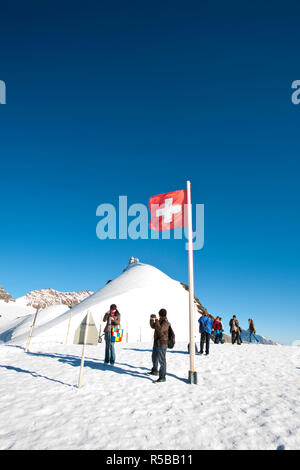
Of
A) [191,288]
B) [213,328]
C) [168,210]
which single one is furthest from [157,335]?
[213,328]

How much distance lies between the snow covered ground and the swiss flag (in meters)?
5.48

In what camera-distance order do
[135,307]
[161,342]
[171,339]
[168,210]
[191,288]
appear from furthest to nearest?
[135,307], [168,210], [191,288], [171,339], [161,342]

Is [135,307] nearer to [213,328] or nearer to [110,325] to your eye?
[213,328]

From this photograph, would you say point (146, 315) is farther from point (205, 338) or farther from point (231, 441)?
point (231, 441)

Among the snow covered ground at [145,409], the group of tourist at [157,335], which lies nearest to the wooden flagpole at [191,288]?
the snow covered ground at [145,409]

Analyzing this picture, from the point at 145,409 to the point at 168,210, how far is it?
21.3ft

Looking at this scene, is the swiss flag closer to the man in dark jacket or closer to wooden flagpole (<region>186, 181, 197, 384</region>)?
wooden flagpole (<region>186, 181, 197, 384</region>)

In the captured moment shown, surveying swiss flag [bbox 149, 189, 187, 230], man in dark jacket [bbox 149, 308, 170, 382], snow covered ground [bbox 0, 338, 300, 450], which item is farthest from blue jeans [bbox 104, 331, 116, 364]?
swiss flag [bbox 149, 189, 187, 230]

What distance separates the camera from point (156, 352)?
853 centimetres

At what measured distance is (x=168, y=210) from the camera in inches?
391

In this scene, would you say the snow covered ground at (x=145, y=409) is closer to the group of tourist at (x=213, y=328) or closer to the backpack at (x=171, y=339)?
the backpack at (x=171, y=339)

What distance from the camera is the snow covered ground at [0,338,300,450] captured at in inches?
172
